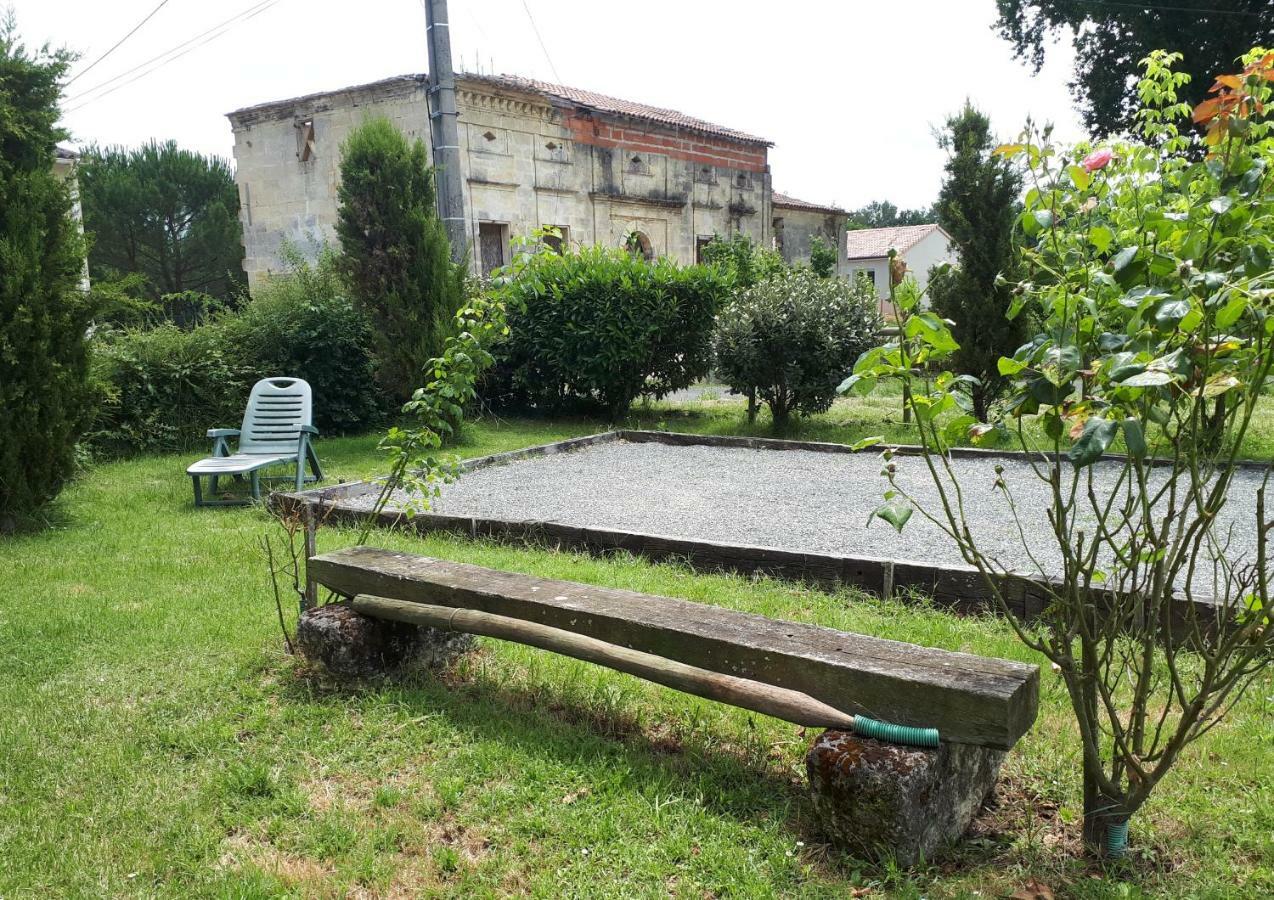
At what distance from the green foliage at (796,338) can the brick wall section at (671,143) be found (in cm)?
1171

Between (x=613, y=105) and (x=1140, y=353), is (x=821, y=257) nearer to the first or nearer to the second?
(x=613, y=105)

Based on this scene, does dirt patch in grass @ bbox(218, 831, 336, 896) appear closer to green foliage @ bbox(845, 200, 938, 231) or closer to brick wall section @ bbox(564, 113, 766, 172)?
brick wall section @ bbox(564, 113, 766, 172)

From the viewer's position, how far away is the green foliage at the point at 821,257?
2975cm

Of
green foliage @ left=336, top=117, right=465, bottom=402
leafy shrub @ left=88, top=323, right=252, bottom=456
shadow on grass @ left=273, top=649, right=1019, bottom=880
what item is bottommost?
shadow on grass @ left=273, top=649, right=1019, bottom=880

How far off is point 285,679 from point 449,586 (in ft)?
2.75

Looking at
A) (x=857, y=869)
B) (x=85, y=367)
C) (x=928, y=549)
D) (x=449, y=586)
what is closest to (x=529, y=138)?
(x=85, y=367)

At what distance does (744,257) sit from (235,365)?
524 inches

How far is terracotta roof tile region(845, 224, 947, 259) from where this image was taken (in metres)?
48.2

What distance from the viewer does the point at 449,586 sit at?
330 centimetres

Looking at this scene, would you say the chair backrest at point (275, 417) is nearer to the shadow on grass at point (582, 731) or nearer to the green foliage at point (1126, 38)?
the shadow on grass at point (582, 731)

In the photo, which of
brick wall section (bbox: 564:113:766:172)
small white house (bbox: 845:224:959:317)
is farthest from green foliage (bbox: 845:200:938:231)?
brick wall section (bbox: 564:113:766:172)

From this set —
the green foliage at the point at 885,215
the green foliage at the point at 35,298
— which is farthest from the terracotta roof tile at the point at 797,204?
the green foliage at the point at 885,215

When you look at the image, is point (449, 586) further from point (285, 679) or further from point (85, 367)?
point (85, 367)

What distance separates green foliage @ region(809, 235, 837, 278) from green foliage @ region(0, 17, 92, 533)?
84.0ft
